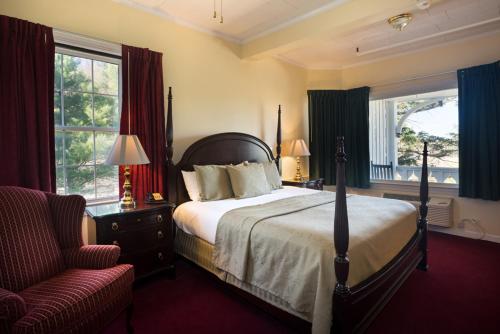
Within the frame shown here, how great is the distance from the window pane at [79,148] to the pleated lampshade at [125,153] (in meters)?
0.46

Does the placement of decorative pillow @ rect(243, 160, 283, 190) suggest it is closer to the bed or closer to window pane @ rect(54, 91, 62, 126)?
the bed

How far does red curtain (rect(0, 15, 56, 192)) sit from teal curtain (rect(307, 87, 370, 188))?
3.93 m

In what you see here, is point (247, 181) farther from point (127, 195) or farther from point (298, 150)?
point (298, 150)

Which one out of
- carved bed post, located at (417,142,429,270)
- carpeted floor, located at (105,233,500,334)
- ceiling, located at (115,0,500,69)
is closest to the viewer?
carpeted floor, located at (105,233,500,334)

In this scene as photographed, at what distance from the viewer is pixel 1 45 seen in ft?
7.02

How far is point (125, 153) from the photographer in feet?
8.09

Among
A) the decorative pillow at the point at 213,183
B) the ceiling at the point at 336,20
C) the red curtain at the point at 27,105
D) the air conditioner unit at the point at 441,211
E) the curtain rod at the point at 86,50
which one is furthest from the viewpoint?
the air conditioner unit at the point at 441,211

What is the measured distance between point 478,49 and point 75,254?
16.6 ft

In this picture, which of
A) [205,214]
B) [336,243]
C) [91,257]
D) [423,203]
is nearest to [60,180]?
[91,257]

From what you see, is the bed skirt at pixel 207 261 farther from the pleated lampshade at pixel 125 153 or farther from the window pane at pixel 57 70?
the window pane at pixel 57 70

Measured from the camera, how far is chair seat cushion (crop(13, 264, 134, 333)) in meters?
1.33

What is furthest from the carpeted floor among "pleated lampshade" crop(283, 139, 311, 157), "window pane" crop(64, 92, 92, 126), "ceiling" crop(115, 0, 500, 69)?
"ceiling" crop(115, 0, 500, 69)

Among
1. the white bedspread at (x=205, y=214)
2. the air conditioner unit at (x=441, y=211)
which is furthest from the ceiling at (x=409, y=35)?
the air conditioner unit at (x=441, y=211)

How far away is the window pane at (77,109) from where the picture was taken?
264 cm
